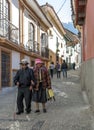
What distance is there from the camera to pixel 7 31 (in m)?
17.1

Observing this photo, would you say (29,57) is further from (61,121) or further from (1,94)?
(61,121)

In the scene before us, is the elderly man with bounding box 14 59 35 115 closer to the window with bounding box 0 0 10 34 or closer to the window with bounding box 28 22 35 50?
the window with bounding box 0 0 10 34

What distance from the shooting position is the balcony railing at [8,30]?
16205mm

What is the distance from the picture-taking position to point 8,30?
17.2 meters

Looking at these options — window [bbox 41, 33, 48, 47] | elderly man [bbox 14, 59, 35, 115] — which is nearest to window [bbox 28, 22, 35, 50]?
window [bbox 41, 33, 48, 47]

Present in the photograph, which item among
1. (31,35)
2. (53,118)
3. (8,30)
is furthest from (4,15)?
(53,118)

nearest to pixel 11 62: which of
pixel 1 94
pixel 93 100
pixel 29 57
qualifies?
pixel 1 94

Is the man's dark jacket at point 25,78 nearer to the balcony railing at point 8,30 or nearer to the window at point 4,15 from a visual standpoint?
the balcony railing at point 8,30

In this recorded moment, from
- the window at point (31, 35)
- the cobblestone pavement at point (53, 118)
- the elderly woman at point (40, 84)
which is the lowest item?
the cobblestone pavement at point (53, 118)

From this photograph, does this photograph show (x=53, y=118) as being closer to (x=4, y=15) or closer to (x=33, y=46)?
(x=4, y=15)

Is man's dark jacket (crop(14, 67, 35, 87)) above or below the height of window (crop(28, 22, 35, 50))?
below

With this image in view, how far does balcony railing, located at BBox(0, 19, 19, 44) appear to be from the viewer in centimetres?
1620

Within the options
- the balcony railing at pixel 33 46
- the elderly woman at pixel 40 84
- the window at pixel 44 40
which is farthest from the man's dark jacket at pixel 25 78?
the window at pixel 44 40

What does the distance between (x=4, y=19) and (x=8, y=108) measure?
21.2 feet
